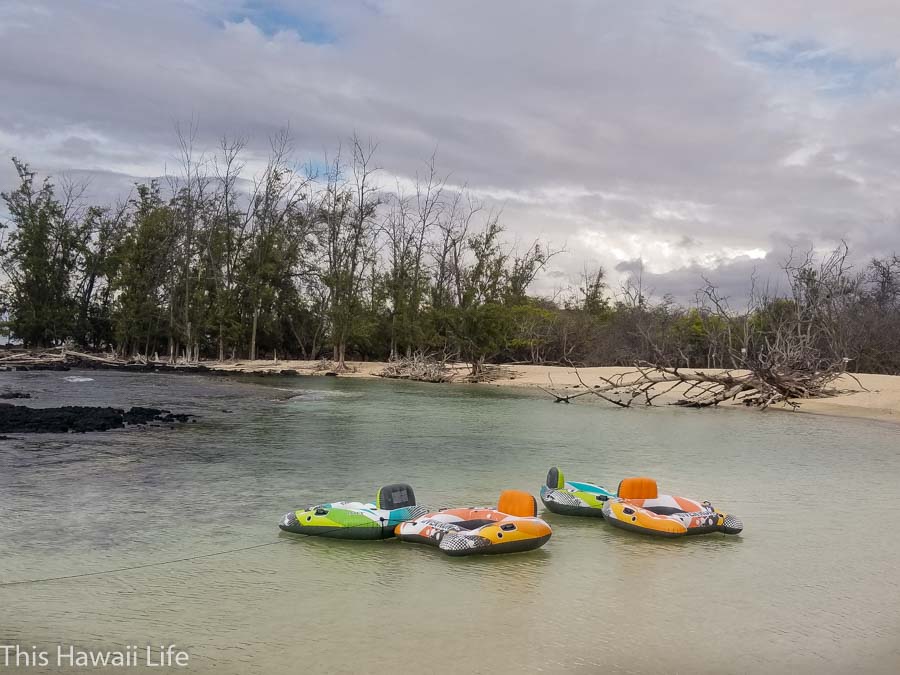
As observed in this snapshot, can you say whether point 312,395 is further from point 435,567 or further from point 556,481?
point 435,567

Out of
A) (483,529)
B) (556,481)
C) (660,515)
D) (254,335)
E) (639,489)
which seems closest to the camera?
(483,529)

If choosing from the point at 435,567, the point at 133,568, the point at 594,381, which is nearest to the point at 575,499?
the point at 435,567

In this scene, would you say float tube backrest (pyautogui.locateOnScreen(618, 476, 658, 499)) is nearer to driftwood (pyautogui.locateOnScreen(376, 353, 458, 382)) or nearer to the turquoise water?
the turquoise water

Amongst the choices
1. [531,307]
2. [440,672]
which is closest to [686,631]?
[440,672]

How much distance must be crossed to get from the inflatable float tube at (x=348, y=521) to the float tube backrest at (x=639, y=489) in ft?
7.93

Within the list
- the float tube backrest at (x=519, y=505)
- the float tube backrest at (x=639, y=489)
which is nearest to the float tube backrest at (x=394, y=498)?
the float tube backrest at (x=519, y=505)

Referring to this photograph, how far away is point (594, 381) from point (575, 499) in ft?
84.5

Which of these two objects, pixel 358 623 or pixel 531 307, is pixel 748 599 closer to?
pixel 358 623

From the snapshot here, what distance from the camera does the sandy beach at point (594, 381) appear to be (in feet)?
76.2

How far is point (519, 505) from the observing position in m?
7.87

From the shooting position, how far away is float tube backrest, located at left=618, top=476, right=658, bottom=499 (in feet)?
28.5

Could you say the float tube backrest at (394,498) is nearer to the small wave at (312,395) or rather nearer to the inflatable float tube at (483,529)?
the inflatable float tube at (483,529)

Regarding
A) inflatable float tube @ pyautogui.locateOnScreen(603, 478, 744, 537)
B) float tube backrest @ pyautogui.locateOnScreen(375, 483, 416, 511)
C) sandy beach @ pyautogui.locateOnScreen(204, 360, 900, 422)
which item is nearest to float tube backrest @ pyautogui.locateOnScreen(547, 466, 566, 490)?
inflatable float tube @ pyautogui.locateOnScreen(603, 478, 744, 537)

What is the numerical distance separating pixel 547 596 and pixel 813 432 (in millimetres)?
14108
